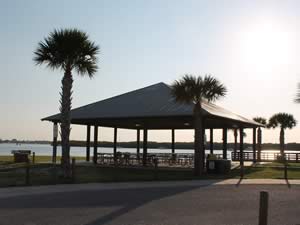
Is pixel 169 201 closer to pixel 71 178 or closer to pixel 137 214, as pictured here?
pixel 137 214

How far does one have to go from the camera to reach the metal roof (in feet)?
84.1

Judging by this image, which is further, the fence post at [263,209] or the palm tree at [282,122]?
the palm tree at [282,122]

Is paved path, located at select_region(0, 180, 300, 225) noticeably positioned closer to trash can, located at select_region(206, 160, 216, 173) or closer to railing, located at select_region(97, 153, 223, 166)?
trash can, located at select_region(206, 160, 216, 173)

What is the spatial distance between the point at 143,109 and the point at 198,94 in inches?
191

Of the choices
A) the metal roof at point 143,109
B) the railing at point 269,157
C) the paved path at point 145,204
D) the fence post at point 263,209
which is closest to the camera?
the fence post at point 263,209

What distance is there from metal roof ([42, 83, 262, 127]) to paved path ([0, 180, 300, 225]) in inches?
316

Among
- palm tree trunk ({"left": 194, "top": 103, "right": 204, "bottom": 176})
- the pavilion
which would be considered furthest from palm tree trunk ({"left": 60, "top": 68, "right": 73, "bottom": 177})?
palm tree trunk ({"left": 194, "top": 103, "right": 204, "bottom": 176})

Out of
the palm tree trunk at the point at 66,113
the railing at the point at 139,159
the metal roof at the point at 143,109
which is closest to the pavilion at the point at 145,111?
the metal roof at the point at 143,109

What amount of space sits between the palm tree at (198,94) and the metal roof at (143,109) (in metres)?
0.76

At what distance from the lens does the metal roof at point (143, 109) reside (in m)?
25.6

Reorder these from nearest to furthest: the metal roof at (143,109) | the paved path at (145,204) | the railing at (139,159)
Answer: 1. the paved path at (145,204)
2. the metal roof at (143,109)
3. the railing at (139,159)

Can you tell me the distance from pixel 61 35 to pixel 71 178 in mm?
5643

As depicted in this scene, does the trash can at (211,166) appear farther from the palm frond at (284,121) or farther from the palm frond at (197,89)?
the palm frond at (284,121)

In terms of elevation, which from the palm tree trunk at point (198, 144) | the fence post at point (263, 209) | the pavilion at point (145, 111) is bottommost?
the fence post at point (263, 209)
